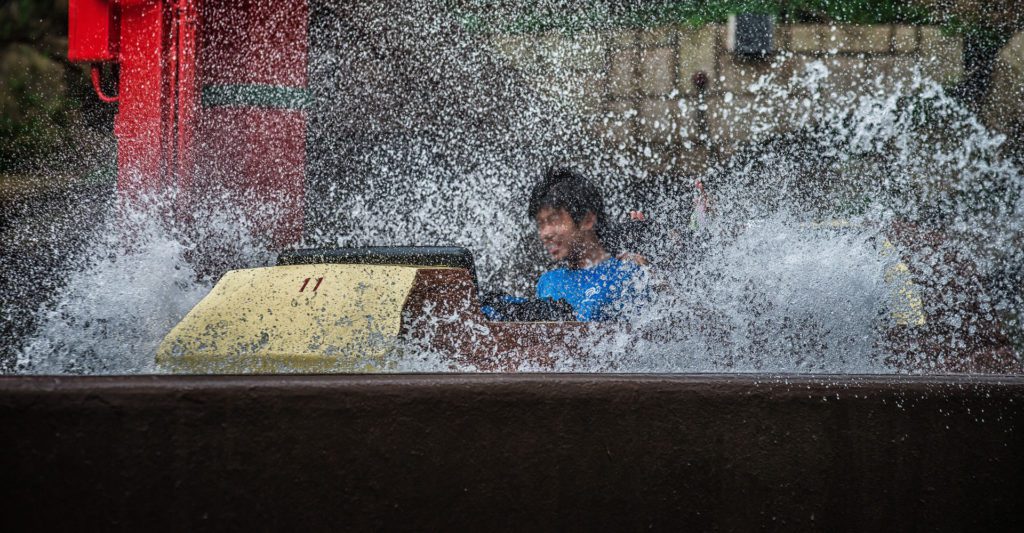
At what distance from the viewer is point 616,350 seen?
1.18 metres

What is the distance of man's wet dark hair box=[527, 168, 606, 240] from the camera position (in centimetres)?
223

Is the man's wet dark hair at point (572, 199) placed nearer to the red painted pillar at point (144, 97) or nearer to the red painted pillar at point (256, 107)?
the red painted pillar at point (256, 107)

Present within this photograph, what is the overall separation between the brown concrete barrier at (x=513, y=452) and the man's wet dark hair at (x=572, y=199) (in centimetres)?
132

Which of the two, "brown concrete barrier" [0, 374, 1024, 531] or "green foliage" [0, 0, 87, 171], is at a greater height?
"green foliage" [0, 0, 87, 171]

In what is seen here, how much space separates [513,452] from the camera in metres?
0.92

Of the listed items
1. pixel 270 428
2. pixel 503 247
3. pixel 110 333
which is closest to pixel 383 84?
pixel 503 247

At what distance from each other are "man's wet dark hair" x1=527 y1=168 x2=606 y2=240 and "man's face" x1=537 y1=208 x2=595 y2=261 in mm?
14

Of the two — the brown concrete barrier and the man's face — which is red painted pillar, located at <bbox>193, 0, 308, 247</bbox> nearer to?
the man's face

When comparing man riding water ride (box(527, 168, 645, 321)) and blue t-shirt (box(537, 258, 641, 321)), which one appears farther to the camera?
man riding water ride (box(527, 168, 645, 321))

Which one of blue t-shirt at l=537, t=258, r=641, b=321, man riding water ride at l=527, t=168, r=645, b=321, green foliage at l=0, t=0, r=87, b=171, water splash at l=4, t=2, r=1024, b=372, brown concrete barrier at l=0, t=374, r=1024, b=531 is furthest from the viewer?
green foliage at l=0, t=0, r=87, b=171

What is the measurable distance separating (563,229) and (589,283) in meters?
0.19

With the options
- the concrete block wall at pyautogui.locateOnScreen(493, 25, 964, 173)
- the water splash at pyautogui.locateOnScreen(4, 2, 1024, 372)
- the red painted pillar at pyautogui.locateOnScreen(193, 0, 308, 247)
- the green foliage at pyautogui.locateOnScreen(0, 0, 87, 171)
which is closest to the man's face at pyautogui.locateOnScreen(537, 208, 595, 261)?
the water splash at pyautogui.locateOnScreen(4, 2, 1024, 372)

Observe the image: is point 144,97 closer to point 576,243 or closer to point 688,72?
point 576,243

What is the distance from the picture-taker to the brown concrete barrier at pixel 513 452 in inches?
33.6
